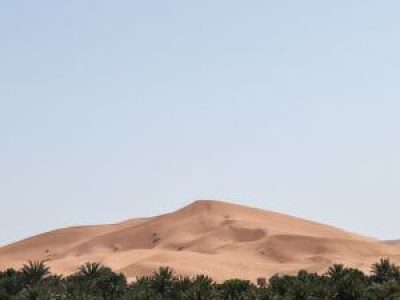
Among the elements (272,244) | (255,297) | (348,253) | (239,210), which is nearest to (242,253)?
(272,244)

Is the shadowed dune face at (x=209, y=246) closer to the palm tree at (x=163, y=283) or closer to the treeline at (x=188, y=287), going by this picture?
the treeline at (x=188, y=287)

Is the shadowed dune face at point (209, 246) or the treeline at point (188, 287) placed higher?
the shadowed dune face at point (209, 246)

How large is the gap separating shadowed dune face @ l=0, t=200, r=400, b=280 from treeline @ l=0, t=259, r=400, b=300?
73.3ft

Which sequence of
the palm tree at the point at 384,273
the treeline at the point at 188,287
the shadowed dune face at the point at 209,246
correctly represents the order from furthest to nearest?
the shadowed dune face at the point at 209,246 → the palm tree at the point at 384,273 → the treeline at the point at 188,287

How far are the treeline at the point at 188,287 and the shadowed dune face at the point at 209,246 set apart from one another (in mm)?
22349

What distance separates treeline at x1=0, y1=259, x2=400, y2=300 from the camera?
31500mm

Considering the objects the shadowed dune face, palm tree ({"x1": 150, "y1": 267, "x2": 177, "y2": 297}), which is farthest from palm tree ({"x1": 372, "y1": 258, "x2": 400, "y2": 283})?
the shadowed dune face

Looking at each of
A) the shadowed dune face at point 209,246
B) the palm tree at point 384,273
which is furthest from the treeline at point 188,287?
the shadowed dune face at point 209,246

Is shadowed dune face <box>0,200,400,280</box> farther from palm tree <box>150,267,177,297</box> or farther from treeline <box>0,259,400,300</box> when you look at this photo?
palm tree <box>150,267,177,297</box>

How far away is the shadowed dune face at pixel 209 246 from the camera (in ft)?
226

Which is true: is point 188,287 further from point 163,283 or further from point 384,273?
point 384,273

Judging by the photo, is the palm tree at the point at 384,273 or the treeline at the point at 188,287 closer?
the treeline at the point at 188,287

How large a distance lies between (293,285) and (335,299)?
86.9 inches

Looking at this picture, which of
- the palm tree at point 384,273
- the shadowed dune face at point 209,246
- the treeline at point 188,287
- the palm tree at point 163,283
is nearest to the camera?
the treeline at point 188,287
